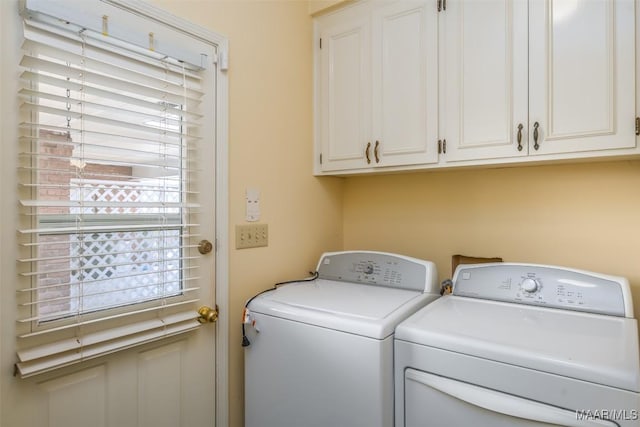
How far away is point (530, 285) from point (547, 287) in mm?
58

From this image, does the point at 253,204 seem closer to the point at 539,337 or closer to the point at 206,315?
the point at 206,315

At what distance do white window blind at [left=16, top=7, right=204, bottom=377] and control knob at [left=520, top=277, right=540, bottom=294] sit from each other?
4.24ft

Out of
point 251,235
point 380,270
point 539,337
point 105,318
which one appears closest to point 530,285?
point 539,337

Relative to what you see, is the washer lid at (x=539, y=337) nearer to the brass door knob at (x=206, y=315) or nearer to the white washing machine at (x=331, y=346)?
the white washing machine at (x=331, y=346)

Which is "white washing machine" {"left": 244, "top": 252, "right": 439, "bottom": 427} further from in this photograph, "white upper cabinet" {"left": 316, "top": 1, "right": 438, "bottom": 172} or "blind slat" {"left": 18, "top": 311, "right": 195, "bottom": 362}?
"white upper cabinet" {"left": 316, "top": 1, "right": 438, "bottom": 172}

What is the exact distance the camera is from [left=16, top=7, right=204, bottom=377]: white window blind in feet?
3.54

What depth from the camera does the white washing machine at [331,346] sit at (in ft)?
3.91

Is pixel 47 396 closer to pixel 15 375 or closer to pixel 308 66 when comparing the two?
pixel 15 375

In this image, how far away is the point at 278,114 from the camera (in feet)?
6.10

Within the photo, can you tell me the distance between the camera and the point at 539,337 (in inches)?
42.8

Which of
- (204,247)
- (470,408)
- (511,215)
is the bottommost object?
(470,408)

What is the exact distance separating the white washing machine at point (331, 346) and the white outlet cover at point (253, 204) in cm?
35

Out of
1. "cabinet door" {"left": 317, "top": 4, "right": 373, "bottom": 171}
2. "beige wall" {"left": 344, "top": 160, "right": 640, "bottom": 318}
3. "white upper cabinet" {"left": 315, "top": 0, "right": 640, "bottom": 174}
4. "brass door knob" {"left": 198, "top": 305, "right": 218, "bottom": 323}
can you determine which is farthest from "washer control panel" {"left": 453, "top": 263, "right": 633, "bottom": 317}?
"brass door knob" {"left": 198, "top": 305, "right": 218, "bottom": 323}

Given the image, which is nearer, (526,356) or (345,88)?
(526,356)
